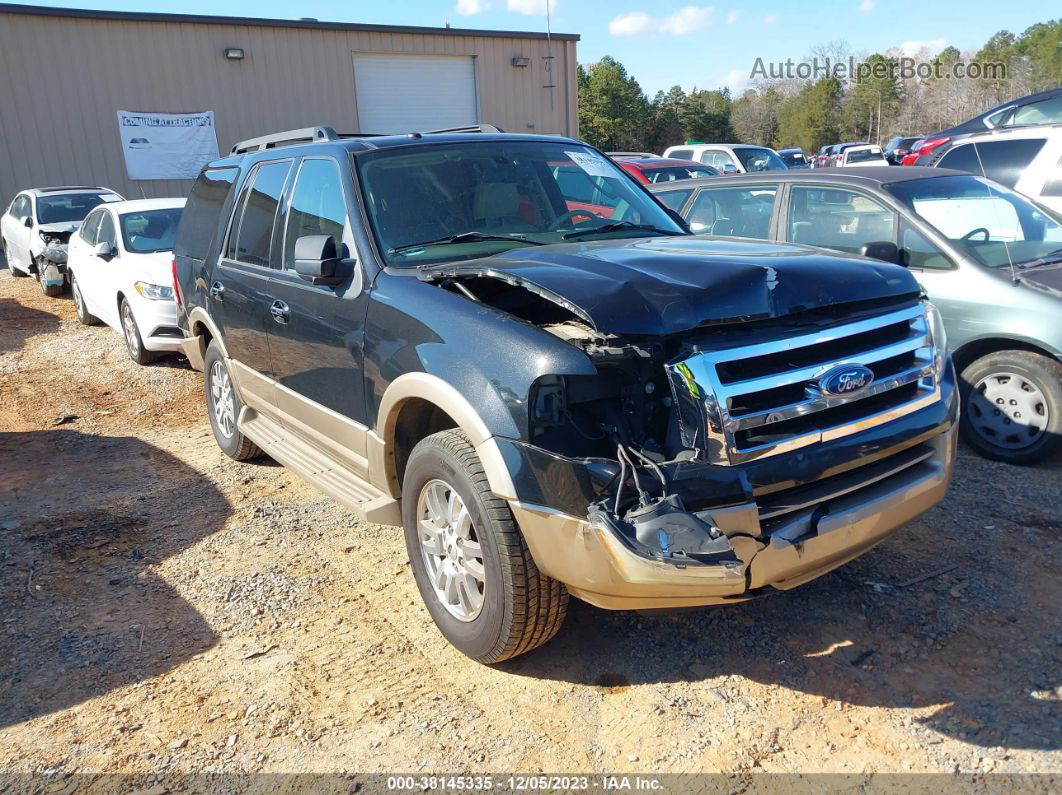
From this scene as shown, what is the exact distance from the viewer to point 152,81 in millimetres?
19734

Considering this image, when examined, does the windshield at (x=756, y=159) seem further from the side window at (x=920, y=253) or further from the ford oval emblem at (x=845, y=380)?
the ford oval emblem at (x=845, y=380)

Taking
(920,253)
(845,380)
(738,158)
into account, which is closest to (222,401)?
(845,380)

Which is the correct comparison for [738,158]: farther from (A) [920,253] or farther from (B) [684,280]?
(B) [684,280]

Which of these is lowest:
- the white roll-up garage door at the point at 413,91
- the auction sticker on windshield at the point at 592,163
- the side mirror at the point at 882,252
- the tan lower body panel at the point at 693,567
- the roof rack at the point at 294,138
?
the tan lower body panel at the point at 693,567

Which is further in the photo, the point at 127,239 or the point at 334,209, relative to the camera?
the point at 127,239

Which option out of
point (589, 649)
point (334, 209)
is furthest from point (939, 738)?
point (334, 209)

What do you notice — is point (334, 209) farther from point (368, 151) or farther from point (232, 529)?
point (232, 529)

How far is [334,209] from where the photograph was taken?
3.98 metres

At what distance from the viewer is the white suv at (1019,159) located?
303 inches

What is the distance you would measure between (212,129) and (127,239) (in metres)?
13.0

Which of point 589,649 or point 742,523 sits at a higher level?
point 742,523

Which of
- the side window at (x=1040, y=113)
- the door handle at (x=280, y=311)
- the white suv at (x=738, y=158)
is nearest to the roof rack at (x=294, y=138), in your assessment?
the door handle at (x=280, y=311)

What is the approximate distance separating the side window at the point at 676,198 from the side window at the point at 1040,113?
15.7 ft

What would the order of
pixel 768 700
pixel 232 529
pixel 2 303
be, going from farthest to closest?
1. pixel 2 303
2. pixel 232 529
3. pixel 768 700
